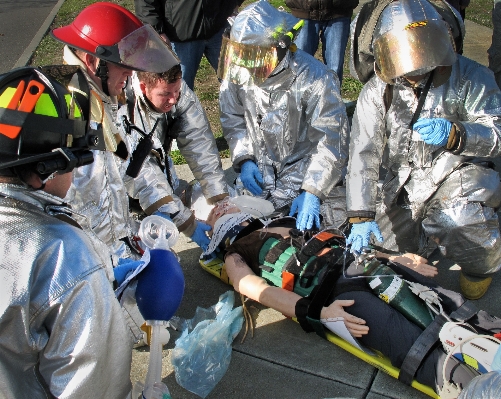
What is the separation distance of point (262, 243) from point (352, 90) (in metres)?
3.72

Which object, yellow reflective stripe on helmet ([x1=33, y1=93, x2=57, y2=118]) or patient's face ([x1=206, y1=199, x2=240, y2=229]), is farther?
patient's face ([x1=206, y1=199, x2=240, y2=229])

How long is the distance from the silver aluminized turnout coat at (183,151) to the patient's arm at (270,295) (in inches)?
19.7

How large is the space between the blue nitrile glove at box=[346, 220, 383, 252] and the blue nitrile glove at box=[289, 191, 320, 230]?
26 cm

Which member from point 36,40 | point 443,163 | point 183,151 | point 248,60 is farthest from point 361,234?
point 36,40

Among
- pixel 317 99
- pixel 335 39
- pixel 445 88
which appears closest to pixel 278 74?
pixel 317 99

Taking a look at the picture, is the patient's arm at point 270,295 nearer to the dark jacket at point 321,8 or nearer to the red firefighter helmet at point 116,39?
the red firefighter helmet at point 116,39

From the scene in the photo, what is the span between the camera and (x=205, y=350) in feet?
8.79

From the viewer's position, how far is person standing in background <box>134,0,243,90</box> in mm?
4230

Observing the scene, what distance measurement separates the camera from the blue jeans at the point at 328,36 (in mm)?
4703

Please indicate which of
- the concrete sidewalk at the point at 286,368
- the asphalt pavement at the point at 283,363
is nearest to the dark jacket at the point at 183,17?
the asphalt pavement at the point at 283,363

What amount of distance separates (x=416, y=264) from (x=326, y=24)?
8.44 ft

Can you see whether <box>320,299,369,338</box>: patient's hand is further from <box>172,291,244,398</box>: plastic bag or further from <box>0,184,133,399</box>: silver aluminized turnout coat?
<box>0,184,133,399</box>: silver aluminized turnout coat

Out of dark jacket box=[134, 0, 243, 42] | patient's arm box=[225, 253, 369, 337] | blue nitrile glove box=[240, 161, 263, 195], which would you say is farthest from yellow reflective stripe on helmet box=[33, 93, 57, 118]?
dark jacket box=[134, 0, 243, 42]

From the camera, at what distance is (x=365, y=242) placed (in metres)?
3.18
